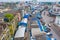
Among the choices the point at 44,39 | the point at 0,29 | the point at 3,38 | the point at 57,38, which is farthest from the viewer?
the point at 57,38

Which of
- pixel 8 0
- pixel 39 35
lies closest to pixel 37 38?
pixel 39 35

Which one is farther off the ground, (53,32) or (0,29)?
(0,29)

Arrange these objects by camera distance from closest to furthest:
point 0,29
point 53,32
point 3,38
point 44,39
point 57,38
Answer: point 3,38, point 0,29, point 44,39, point 57,38, point 53,32

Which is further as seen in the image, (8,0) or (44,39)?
(8,0)

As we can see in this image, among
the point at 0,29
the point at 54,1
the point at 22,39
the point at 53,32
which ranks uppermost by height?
the point at 0,29

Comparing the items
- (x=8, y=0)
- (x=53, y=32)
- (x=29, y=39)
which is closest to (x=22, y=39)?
(x=29, y=39)

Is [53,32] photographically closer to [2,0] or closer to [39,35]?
[39,35]

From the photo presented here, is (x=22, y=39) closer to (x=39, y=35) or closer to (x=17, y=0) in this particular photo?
(x=39, y=35)

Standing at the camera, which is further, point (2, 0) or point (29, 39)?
point (2, 0)

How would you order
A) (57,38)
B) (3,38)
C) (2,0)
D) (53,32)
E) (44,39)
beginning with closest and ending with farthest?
(3,38) < (44,39) < (57,38) < (53,32) < (2,0)
